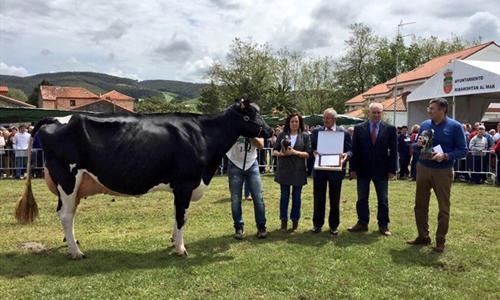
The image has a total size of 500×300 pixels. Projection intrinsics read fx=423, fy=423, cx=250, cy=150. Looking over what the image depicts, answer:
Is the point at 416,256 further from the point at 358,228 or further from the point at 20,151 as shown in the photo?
the point at 20,151

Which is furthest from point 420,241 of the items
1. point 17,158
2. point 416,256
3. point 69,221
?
point 17,158

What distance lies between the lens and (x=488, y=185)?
1426 cm

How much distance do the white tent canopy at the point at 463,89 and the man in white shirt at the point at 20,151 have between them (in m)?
17.7

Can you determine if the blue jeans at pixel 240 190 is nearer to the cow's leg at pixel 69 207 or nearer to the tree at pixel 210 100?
the cow's leg at pixel 69 207

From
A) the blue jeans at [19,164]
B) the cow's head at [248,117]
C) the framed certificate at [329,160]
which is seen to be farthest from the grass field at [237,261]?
the blue jeans at [19,164]

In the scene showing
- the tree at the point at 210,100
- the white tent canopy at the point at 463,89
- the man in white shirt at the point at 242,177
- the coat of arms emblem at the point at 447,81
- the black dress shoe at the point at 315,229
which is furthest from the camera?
the tree at the point at 210,100

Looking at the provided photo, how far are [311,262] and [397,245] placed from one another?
172 centimetres

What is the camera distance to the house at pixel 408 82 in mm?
43219

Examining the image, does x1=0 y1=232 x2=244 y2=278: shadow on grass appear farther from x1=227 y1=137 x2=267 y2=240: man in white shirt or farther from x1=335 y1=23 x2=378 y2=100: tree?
x1=335 y1=23 x2=378 y2=100: tree

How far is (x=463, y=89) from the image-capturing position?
18266mm

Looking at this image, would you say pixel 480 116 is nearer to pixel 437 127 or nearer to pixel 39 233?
pixel 437 127

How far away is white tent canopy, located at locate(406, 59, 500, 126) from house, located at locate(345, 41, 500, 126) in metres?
12.3

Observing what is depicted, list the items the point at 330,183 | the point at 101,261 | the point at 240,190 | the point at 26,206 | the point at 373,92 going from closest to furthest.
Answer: the point at 101,261 → the point at 26,206 → the point at 240,190 → the point at 330,183 → the point at 373,92

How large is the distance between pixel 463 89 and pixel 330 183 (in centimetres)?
1385
